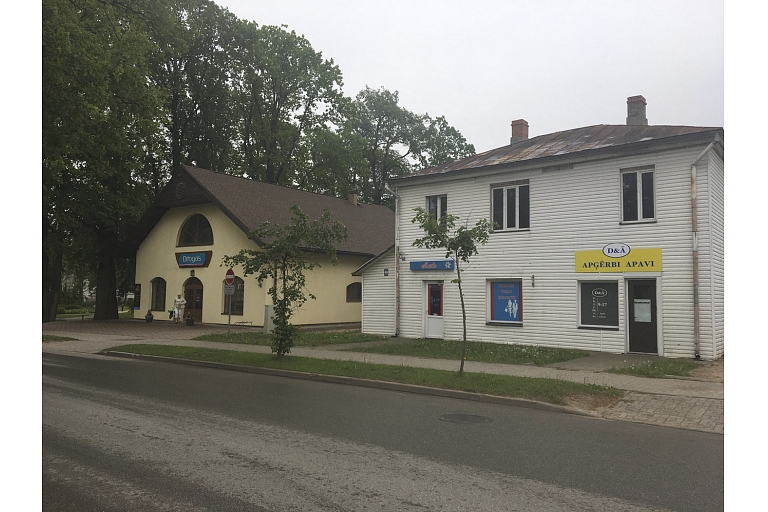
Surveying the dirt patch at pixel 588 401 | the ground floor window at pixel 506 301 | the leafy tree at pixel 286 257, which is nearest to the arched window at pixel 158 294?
the leafy tree at pixel 286 257

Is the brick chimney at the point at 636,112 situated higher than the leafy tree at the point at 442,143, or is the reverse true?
the leafy tree at the point at 442,143

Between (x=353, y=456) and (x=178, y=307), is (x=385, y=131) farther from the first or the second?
(x=353, y=456)

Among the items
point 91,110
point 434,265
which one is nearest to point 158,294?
point 91,110

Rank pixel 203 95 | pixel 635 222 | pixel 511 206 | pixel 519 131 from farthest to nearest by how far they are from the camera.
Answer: pixel 203 95 < pixel 519 131 < pixel 511 206 < pixel 635 222

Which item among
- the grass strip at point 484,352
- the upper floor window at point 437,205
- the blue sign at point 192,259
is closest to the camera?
the grass strip at point 484,352

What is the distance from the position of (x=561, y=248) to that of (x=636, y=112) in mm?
6352

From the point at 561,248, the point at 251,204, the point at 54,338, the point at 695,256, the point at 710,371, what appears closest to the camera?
the point at 710,371

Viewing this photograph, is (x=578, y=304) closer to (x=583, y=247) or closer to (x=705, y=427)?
(x=583, y=247)

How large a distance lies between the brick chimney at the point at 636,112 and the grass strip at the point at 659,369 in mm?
9322

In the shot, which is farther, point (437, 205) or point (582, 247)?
point (437, 205)

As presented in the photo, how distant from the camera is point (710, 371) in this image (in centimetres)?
1278

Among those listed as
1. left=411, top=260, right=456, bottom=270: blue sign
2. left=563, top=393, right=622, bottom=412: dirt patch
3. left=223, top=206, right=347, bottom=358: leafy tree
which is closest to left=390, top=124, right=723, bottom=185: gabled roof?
left=411, top=260, right=456, bottom=270: blue sign

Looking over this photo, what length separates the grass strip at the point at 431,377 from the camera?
32.3 ft

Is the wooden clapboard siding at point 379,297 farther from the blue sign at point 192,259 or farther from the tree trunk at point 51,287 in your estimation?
the tree trunk at point 51,287
